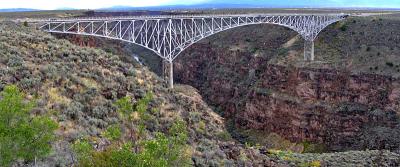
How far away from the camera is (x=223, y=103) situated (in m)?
64.9

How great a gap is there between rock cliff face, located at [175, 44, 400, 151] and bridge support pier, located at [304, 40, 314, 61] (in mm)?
3585

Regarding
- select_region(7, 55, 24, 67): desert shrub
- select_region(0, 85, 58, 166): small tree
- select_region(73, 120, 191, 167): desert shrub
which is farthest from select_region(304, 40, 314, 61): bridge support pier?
select_region(0, 85, 58, 166): small tree

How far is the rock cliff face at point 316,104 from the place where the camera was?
49.8 meters

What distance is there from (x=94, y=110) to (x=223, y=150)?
6759 mm

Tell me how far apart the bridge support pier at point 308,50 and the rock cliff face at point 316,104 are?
11.8 ft

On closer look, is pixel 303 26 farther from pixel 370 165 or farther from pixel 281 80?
pixel 370 165

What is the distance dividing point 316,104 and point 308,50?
10.3 m

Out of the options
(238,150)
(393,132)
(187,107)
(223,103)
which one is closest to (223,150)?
(238,150)

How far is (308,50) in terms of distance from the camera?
61.8 metres

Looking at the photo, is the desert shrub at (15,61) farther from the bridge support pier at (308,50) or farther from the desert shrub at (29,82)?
the bridge support pier at (308,50)

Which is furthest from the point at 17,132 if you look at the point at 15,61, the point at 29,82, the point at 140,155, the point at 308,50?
the point at 308,50

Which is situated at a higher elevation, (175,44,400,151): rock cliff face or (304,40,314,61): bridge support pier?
(304,40,314,61): bridge support pier

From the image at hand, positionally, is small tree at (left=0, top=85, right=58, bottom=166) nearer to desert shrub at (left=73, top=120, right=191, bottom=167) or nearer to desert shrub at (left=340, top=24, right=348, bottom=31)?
desert shrub at (left=73, top=120, right=191, bottom=167)

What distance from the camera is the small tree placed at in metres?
12.5
